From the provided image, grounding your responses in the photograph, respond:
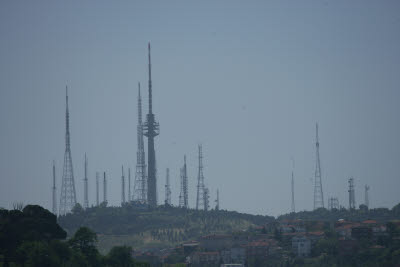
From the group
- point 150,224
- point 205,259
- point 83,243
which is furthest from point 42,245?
point 150,224

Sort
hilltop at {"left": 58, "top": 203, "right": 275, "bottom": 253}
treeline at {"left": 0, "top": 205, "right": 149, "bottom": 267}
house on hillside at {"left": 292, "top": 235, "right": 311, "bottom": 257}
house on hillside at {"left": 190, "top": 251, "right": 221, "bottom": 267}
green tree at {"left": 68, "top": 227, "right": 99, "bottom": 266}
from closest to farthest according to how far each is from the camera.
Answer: treeline at {"left": 0, "top": 205, "right": 149, "bottom": 267}, green tree at {"left": 68, "top": 227, "right": 99, "bottom": 266}, house on hillside at {"left": 190, "top": 251, "right": 221, "bottom": 267}, house on hillside at {"left": 292, "top": 235, "right": 311, "bottom": 257}, hilltop at {"left": 58, "top": 203, "right": 275, "bottom": 253}

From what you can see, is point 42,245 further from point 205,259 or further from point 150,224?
point 150,224

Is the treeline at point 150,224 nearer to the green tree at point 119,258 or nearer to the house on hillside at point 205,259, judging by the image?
the house on hillside at point 205,259

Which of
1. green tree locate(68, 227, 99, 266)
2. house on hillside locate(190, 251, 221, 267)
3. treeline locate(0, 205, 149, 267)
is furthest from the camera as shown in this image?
house on hillside locate(190, 251, 221, 267)

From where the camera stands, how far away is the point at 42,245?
242 feet

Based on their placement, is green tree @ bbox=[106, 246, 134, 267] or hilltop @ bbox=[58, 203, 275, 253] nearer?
green tree @ bbox=[106, 246, 134, 267]

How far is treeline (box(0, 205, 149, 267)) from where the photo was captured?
72312mm

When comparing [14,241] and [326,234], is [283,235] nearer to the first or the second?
[326,234]

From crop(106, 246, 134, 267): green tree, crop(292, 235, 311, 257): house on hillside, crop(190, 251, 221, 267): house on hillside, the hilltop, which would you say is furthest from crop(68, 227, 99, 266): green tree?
the hilltop

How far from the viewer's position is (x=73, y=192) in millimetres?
166500

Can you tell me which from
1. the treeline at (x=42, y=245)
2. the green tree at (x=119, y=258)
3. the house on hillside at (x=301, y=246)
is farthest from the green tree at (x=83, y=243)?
the house on hillside at (x=301, y=246)

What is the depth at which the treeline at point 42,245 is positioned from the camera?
7231 centimetres

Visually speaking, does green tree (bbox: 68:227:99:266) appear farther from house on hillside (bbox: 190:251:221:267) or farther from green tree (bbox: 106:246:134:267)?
house on hillside (bbox: 190:251:221:267)

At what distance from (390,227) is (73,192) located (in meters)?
62.6
